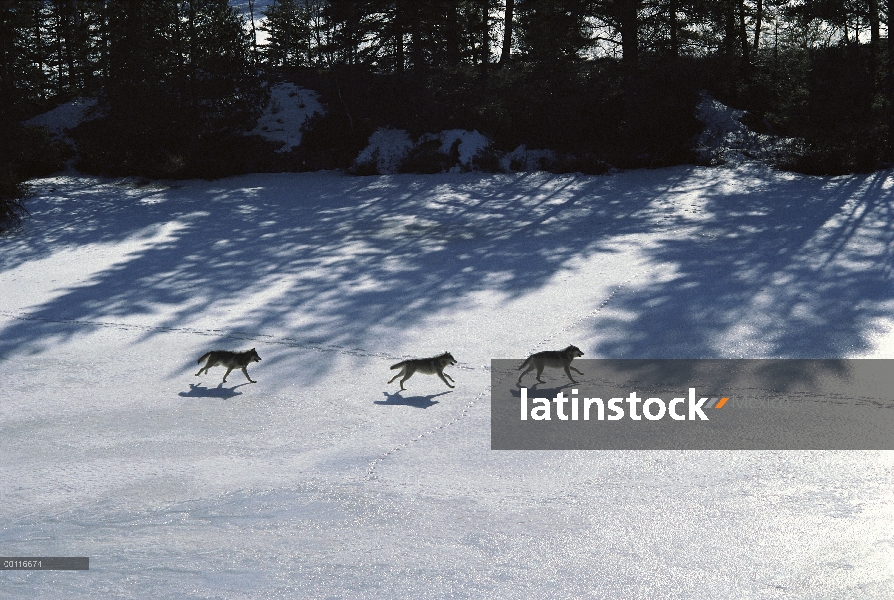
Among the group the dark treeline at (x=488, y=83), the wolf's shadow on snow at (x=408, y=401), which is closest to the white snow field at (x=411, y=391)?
the wolf's shadow on snow at (x=408, y=401)

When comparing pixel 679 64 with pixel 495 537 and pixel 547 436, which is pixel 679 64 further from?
pixel 495 537

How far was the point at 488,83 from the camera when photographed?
22.4 metres

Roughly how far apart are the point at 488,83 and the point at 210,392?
16.4 meters

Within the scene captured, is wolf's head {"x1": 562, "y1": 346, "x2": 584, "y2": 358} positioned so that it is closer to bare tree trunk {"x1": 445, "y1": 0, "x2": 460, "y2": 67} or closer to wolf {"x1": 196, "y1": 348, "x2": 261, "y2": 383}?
wolf {"x1": 196, "y1": 348, "x2": 261, "y2": 383}

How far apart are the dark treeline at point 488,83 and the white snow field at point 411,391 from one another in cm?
225

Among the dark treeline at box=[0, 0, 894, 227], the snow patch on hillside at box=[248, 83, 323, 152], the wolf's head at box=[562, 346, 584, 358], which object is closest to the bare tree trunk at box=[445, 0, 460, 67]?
the dark treeline at box=[0, 0, 894, 227]

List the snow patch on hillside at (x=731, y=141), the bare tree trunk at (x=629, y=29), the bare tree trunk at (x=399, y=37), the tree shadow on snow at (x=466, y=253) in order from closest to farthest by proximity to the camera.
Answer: the tree shadow on snow at (x=466, y=253)
the snow patch on hillside at (x=731, y=141)
the bare tree trunk at (x=629, y=29)
the bare tree trunk at (x=399, y=37)

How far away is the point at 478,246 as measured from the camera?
13594mm

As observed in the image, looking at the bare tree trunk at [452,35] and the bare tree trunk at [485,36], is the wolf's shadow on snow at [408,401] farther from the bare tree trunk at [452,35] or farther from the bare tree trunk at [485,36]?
the bare tree trunk at [452,35]

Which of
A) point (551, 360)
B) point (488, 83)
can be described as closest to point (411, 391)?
point (551, 360)

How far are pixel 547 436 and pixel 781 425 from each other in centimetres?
192

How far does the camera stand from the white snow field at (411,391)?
4520 millimetres

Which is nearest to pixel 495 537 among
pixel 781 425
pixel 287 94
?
pixel 781 425

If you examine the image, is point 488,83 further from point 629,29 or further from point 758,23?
point 758,23
